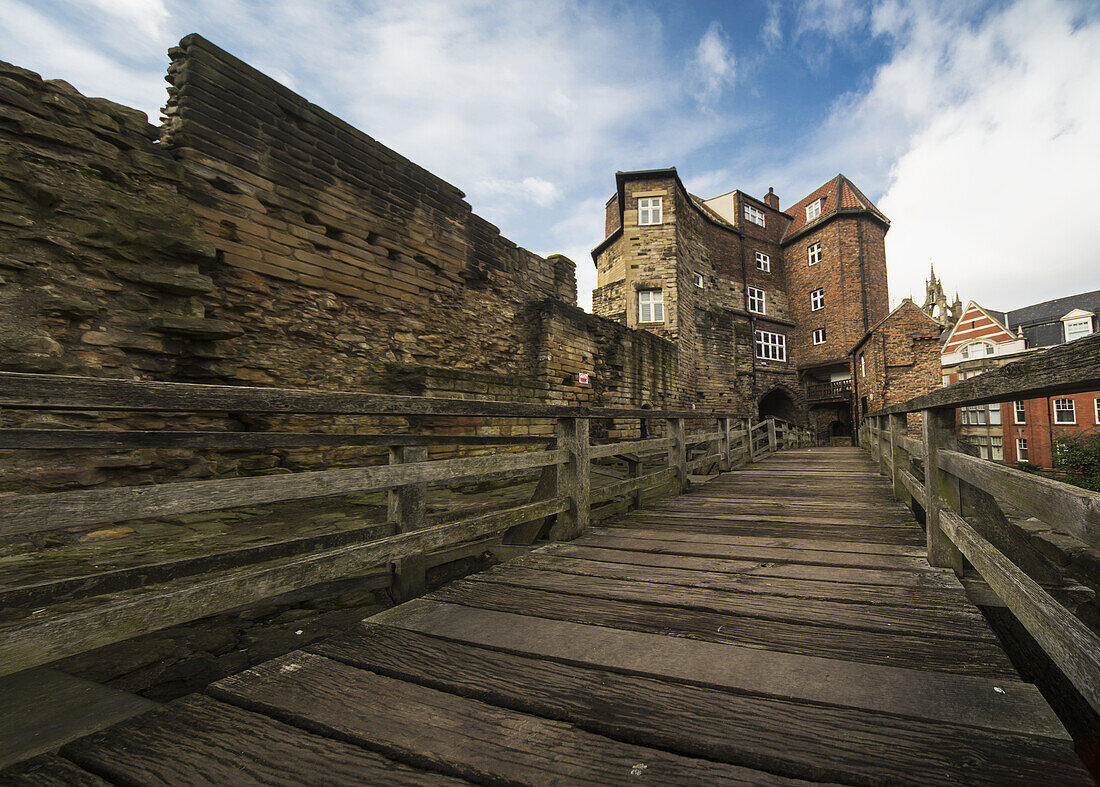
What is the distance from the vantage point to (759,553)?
10.0 feet

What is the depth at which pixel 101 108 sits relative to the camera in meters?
4.68

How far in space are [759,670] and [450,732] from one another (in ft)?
3.48

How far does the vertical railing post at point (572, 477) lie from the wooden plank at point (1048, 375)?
2.22 metres

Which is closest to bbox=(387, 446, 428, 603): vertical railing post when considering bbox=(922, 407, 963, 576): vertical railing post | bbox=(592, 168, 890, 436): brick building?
bbox=(922, 407, 963, 576): vertical railing post

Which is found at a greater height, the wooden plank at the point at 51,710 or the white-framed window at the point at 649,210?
the white-framed window at the point at 649,210

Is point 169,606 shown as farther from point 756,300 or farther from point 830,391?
point 830,391

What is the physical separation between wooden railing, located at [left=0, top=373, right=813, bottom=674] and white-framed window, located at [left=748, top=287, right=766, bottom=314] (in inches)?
908

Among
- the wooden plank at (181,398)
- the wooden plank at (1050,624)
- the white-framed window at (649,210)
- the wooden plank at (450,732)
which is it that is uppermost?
the white-framed window at (649,210)

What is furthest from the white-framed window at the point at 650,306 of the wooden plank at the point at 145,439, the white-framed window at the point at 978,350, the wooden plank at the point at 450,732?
the white-framed window at the point at 978,350

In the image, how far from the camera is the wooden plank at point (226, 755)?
111cm

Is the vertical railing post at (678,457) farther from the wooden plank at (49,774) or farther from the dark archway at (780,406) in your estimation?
the dark archway at (780,406)

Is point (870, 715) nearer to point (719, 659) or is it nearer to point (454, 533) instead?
point (719, 659)

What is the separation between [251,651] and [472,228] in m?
7.59


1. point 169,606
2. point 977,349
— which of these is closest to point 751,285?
point 977,349
